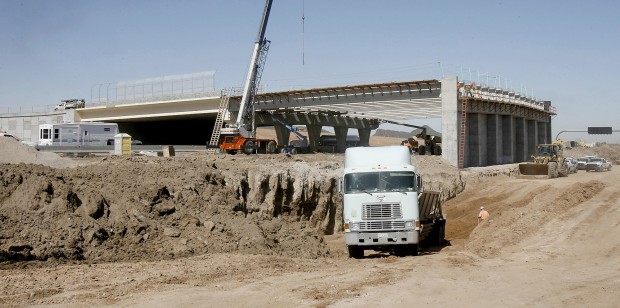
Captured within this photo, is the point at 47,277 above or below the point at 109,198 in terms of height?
below

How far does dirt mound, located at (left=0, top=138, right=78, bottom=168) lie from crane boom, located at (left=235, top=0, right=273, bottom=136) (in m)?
20.7

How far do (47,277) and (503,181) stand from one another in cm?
3942

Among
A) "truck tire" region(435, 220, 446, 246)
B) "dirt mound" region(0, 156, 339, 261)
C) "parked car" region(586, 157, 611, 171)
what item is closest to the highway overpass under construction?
"parked car" region(586, 157, 611, 171)

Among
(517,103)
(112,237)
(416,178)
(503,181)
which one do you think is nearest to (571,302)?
(416,178)

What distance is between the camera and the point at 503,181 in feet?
160

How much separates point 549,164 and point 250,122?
25.3 metres

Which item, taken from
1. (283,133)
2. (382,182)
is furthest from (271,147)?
(382,182)

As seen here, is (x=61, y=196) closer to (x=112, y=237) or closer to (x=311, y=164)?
(x=112, y=237)

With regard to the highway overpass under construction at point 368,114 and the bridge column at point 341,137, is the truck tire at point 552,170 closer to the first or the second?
the highway overpass under construction at point 368,114

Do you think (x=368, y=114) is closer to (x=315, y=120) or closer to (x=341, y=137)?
(x=315, y=120)

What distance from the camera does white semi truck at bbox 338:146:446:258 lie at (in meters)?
20.6

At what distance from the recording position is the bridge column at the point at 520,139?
67688mm

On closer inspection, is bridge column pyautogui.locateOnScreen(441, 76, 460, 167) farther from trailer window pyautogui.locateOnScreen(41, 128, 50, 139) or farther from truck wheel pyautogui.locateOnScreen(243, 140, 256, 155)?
trailer window pyautogui.locateOnScreen(41, 128, 50, 139)

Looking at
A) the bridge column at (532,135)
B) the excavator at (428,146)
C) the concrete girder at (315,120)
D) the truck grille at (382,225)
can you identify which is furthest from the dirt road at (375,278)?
the bridge column at (532,135)
